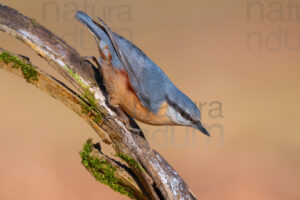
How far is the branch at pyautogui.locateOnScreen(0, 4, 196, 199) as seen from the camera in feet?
7.59

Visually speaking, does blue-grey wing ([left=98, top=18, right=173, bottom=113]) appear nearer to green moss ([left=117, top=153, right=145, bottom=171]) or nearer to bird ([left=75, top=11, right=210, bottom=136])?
bird ([left=75, top=11, right=210, bottom=136])

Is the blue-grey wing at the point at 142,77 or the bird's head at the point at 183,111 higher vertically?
the blue-grey wing at the point at 142,77

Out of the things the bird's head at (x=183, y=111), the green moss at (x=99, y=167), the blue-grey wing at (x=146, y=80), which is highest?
the blue-grey wing at (x=146, y=80)

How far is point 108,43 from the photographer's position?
7.82 ft

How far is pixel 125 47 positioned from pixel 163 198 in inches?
39.4

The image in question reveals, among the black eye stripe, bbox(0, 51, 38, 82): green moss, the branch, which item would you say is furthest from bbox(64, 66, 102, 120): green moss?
the black eye stripe

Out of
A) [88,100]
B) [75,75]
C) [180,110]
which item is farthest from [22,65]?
[180,110]

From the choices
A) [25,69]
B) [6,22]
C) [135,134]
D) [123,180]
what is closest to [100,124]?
[135,134]

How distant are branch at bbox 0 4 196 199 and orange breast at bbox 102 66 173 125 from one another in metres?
0.10

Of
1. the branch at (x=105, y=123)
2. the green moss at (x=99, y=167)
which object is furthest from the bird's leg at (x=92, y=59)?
the green moss at (x=99, y=167)

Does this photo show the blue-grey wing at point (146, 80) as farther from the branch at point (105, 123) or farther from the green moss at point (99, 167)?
the green moss at point (99, 167)

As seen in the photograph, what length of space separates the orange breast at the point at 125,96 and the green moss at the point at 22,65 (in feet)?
1.43

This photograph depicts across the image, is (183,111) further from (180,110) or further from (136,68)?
(136,68)

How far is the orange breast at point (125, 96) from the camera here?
7.65 ft
